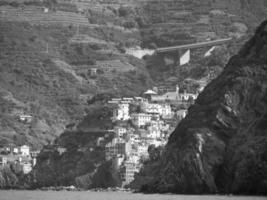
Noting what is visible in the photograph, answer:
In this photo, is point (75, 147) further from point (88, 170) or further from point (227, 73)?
point (227, 73)

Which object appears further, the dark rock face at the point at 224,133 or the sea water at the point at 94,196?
the dark rock face at the point at 224,133

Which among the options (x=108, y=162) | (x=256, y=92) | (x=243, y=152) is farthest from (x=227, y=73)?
(x=108, y=162)

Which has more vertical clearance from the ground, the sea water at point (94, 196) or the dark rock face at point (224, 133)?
the dark rock face at point (224, 133)

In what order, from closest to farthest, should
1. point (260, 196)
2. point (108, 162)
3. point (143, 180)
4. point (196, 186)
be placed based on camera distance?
point (260, 196), point (196, 186), point (143, 180), point (108, 162)

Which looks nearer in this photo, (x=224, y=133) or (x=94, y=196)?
(x=224, y=133)

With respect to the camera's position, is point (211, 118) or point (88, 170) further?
point (88, 170)

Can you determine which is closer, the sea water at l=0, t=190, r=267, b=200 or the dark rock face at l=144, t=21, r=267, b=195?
the sea water at l=0, t=190, r=267, b=200

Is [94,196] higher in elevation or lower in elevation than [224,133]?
lower

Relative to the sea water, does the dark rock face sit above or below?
above
